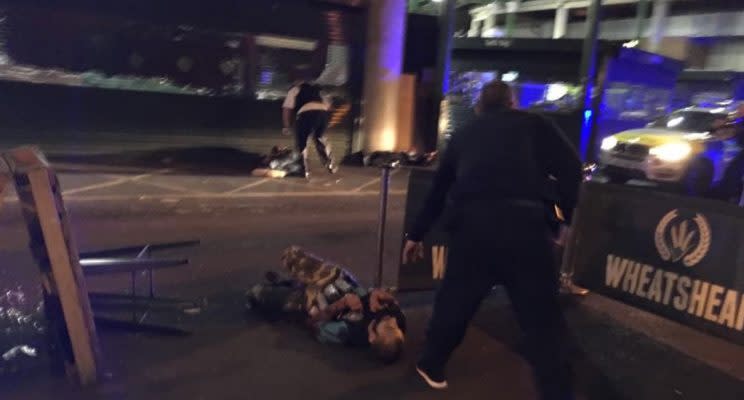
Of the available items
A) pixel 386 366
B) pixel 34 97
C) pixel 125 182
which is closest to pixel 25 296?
pixel 386 366

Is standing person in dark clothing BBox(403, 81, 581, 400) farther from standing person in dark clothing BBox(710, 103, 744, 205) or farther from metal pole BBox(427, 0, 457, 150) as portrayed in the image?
metal pole BBox(427, 0, 457, 150)

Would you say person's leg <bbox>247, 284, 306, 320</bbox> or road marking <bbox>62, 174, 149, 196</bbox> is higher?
person's leg <bbox>247, 284, 306, 320</bbox>

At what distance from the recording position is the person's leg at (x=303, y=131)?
36.8 ft

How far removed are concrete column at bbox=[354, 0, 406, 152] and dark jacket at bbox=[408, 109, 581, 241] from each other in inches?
411

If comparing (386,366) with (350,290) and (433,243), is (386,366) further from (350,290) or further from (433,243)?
(433,243)

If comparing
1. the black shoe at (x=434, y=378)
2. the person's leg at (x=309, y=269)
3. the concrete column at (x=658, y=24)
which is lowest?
the black shoe at (x=434, y=378)

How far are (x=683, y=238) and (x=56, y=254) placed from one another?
381cm

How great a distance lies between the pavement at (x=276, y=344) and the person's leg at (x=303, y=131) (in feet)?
10.6

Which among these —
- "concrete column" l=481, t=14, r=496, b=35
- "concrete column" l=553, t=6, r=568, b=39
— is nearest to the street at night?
"concrete column" l=553, t=6, r=568, b=39

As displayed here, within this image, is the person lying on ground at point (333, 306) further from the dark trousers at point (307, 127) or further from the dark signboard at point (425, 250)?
the dark trousers at point (307, 127)

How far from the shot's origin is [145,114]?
12.1 meters

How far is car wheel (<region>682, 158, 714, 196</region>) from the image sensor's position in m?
10.7

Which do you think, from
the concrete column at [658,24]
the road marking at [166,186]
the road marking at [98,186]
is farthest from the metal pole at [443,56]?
the concrete column at [658,24]

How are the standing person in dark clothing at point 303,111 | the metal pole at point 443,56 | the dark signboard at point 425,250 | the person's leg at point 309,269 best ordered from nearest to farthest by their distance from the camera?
the person's leg at point 309,269 < the dark signboard at point 425,250 < the standing person in dark clothing at point 303,111 < the metal pole at point 443,56
